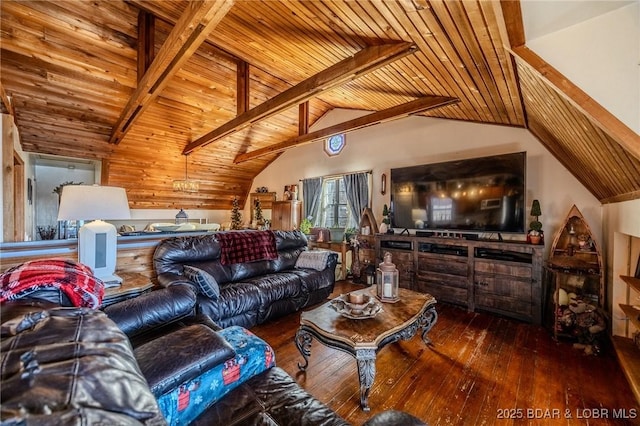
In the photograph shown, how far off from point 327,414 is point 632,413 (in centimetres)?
213

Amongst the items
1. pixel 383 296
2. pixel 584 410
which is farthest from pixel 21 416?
pixel 584 410

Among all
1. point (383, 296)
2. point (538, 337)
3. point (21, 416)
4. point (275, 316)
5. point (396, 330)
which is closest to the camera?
point (21, 416)

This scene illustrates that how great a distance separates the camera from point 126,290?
2064 mm

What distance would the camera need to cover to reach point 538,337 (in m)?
2.75

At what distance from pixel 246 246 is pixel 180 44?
7.18ft

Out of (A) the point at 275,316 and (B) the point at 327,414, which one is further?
(A) the point at 275,316

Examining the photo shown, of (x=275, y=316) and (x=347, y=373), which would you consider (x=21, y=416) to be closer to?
(x=347, y=373)

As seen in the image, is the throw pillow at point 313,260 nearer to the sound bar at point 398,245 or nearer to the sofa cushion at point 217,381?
the sound bar at point 398,245

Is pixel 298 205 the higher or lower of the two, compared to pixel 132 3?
lower

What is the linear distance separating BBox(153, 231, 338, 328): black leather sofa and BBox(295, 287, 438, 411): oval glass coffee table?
903 millimetres

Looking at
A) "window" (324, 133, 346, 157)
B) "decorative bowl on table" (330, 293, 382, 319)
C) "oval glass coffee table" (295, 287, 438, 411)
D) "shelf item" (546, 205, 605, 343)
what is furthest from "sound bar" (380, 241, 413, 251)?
"window" (324, 133, 346, 157)

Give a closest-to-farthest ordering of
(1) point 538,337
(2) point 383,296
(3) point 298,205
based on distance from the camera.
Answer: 1. (2) point 383,296
2. (1) point 538,337
3. (3) point 298,205

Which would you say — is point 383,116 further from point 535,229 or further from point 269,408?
point 269,408

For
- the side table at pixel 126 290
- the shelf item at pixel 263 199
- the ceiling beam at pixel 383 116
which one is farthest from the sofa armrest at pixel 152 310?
the shelf item at pixel 263 199
